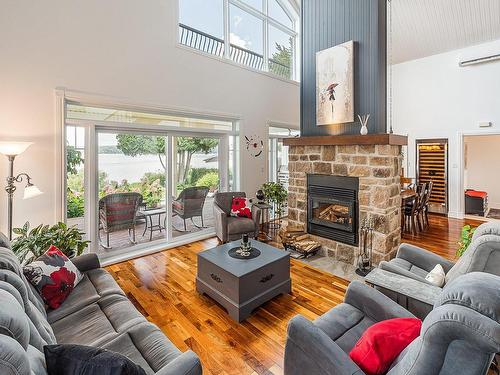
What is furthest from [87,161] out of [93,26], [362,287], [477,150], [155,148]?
[477,150]

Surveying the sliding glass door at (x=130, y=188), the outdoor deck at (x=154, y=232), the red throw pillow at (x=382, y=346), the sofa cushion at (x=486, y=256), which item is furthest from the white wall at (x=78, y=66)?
the sofa cushion at (x=486, y=256)

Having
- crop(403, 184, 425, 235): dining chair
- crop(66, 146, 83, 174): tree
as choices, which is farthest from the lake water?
crop(403, 184, 425, 235): dining chair

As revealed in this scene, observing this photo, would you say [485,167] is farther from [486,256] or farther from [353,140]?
[486,256]

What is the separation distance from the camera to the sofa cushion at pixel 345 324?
1.66 meters

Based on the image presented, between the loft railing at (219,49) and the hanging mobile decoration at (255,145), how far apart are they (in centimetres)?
162

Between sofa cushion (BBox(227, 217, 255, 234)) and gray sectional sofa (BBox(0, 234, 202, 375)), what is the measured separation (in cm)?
234

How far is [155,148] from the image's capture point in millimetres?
4543

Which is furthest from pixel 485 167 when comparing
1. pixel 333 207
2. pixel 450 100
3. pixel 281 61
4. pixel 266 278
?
pixel 266 278

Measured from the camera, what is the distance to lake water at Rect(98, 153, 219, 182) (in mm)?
4051

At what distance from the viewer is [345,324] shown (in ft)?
5.77

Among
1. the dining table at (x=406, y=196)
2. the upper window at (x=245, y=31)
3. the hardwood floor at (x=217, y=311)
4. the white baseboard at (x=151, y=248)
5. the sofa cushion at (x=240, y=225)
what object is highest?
the upper window at (x=245, y=31)

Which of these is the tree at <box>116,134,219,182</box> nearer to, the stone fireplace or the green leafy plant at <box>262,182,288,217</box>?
the green leafy plant at <box>262,182,288,217</box>

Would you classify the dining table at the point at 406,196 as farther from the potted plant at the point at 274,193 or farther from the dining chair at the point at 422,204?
the potted plant at the point at 274,193

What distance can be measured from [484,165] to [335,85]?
710 cm
